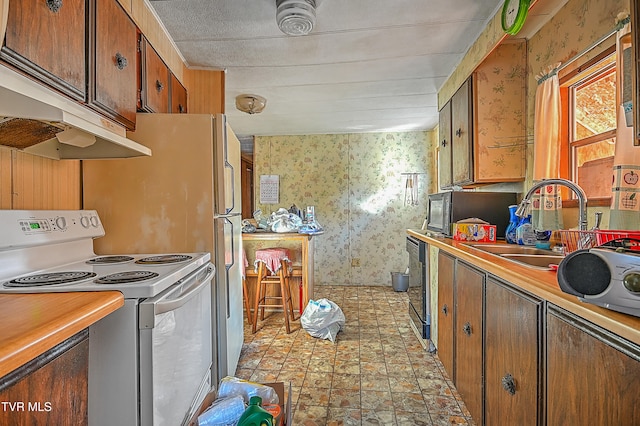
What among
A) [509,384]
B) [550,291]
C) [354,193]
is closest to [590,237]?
[550,291]

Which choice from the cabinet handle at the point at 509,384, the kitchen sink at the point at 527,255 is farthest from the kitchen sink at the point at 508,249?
the cabinet handle at the point at 509,384

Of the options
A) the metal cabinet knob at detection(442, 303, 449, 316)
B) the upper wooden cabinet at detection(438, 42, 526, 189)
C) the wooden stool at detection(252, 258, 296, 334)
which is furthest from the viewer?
the wooden stool at detection(252, 258, 296, 334)

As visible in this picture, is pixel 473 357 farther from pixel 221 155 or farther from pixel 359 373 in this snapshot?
pixel 221 155

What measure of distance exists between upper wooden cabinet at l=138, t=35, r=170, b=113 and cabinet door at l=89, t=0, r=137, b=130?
3.6 inches

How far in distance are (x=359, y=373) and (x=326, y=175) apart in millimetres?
3273

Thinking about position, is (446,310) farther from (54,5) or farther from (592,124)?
(54,5)

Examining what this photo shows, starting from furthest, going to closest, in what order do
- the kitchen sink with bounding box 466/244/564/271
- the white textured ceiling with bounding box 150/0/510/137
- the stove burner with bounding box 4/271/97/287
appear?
the white textured ceiling with bounding box 150/0/510/137 < the kitchen sink with bounding box 466/244/564/271 < the stove burner with bounding box 4/271/97/287

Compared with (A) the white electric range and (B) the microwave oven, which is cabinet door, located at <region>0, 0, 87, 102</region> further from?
(B) the microwave oven

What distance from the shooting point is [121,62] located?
158 cm

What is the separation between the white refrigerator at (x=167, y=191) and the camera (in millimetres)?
1790

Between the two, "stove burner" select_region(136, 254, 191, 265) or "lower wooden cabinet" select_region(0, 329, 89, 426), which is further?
"stove burner" select_region(136, 254, 191, 265)

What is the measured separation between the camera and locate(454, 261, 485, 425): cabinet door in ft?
4.94

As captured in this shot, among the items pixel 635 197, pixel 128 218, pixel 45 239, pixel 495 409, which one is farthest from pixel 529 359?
pixel 128 218

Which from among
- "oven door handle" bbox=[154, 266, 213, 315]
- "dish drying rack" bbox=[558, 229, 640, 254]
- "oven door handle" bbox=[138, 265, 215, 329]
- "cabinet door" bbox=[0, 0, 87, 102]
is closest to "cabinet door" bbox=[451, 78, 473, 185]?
"dish drying rack" bbox=[558, 229, 640, 254]
